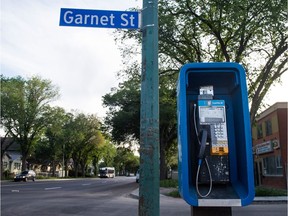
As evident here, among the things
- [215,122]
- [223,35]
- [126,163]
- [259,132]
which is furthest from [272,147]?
[126,163]

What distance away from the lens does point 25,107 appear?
46219 millimetres

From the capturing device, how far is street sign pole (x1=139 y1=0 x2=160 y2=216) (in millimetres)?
3650

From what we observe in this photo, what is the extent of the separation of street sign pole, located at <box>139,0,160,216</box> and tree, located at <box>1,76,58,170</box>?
43.4 meters

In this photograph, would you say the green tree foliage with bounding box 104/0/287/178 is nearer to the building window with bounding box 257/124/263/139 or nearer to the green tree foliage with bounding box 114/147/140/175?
the building window with bounding box 257/124/263/139

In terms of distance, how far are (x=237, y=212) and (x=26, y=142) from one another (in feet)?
143

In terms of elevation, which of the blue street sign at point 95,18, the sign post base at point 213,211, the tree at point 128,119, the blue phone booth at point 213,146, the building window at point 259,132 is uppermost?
the tree at point 128,119

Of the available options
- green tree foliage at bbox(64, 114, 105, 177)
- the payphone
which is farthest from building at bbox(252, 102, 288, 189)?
green tree foliage at bbox(64, 114, 105, 177)

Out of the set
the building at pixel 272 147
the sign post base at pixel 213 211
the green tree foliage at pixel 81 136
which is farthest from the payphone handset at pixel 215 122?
the green tree foliage at pixel 81 136

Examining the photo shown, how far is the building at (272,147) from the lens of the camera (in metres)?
26.7

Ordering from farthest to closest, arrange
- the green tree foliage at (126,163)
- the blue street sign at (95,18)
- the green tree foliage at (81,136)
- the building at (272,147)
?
the green tree foliage at (126,163) < the green tree foliage at (81,136) < the building at (272,147) < the blue street sign at (95,18)

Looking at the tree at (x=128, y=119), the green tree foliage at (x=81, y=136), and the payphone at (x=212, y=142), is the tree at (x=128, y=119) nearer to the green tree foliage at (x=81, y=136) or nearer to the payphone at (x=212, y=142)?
the green tree foliage at (x=81, y=136)

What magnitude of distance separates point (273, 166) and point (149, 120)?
2770cm

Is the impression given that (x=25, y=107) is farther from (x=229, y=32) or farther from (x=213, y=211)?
(x=213, y=211)

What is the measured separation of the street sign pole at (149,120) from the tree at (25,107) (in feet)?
142
